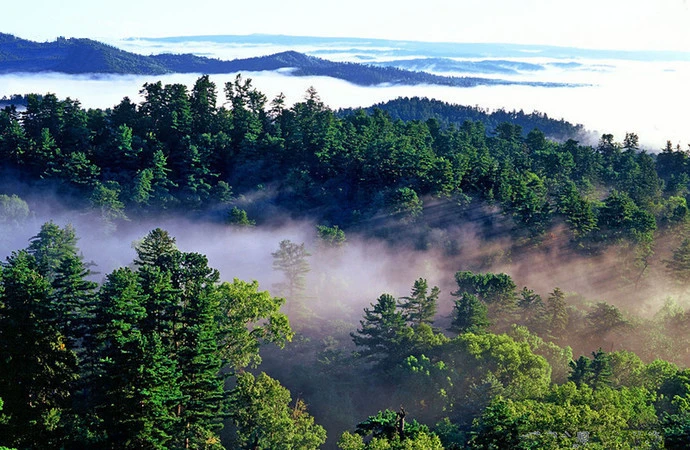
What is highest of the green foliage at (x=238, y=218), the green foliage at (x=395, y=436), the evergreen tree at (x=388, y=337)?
the green foliage at (x=395, y=436)

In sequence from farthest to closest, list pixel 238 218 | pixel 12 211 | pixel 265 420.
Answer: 1. pixel 238 218
2. pixel 12 211
3. pixel 265 420

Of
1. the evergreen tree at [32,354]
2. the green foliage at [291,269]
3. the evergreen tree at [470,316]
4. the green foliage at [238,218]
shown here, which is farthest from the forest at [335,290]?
the green foliage at [238,218]

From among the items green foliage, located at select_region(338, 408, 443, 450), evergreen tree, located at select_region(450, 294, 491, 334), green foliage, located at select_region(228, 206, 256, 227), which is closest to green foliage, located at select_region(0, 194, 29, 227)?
green foliage, located at select_region(228, 206, 256, 227)

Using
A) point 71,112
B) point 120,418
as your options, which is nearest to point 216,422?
point 120,418

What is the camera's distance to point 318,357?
2896 inches

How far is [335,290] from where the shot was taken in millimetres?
94938

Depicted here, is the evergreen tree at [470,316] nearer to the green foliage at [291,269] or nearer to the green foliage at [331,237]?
the green foliage at [291,269]

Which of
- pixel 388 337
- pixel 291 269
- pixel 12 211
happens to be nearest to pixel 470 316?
pixel 388 337

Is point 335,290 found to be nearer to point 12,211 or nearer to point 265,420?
point 265,420

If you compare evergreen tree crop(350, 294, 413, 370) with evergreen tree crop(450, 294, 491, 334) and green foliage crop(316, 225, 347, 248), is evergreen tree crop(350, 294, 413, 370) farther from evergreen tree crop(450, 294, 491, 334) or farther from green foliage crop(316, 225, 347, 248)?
green foliage crop(316, 225, 347, 248)

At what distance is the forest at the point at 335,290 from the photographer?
144ft

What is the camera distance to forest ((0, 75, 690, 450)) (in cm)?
4375

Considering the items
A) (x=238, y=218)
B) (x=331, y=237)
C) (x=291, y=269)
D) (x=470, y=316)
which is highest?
(x=238, y=218)

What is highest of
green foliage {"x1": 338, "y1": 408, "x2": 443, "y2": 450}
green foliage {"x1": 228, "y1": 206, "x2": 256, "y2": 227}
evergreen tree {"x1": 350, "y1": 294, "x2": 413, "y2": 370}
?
green foliage {"x1": 338, "y1": 408, "x2": 443, "y2": 450}
